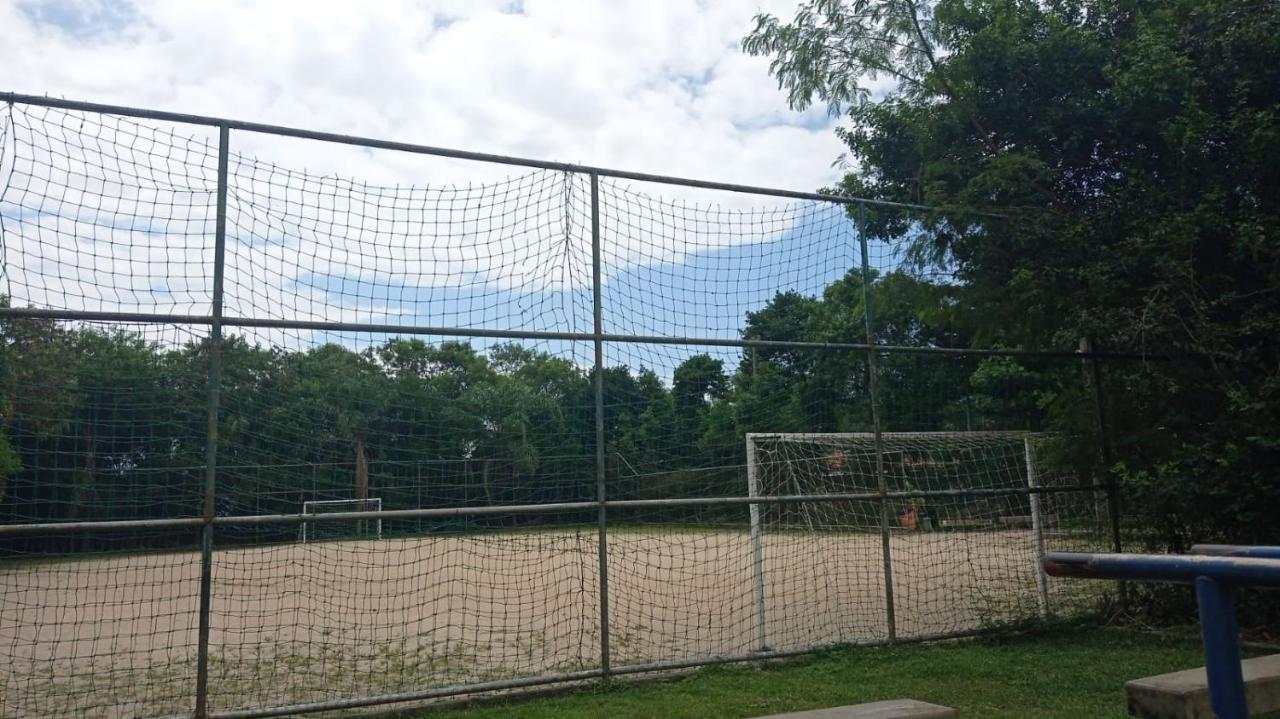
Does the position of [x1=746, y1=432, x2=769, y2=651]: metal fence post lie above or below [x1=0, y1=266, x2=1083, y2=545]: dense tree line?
below

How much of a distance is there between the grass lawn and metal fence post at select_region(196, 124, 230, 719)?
1.25m

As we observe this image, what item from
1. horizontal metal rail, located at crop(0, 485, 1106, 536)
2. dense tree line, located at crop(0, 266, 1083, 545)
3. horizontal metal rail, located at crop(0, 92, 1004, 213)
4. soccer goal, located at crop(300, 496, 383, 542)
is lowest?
soccer goal, located at crop(300, 496, 383, 542)

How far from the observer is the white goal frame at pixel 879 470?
679cm

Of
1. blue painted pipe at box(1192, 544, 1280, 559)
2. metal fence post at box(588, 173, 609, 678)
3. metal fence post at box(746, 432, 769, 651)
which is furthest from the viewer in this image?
metal fence post at box(746, 432, 769, 651)

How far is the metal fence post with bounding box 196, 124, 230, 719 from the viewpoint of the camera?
15.2 ft

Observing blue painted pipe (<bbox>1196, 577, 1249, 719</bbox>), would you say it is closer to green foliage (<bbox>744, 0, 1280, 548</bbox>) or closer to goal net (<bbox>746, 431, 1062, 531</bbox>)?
goal net (<bbox>746, 431, 1062, 531</bbox>)

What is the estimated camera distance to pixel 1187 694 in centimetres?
399

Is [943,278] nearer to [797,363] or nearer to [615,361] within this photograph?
[797,363]

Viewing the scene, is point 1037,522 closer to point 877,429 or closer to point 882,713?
point 877,429

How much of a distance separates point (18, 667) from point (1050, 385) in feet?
39.3

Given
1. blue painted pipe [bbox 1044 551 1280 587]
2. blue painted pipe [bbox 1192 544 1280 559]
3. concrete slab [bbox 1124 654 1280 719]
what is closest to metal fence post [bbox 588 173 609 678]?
concrete slab [bbox 1124 654 1280 719]

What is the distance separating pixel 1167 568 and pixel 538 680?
3855mm

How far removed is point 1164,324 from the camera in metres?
6.94

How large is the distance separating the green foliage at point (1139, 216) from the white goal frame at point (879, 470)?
0.56m
